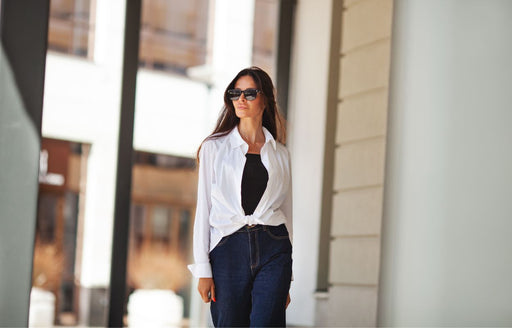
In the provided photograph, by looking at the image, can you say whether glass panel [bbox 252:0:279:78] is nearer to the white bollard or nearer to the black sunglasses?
the white bollard

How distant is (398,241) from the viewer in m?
4.10

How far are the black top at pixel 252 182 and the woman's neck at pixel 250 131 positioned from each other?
3.6 inches

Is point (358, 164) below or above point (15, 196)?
above

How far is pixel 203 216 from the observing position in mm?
2973

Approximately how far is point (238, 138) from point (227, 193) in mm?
250

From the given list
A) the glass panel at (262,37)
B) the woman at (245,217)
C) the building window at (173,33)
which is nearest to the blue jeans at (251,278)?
the woman at (245,217)

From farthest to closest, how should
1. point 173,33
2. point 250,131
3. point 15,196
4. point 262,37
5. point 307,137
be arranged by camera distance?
point 173,33 → point 262,37 → point 307,137 → point 15,196 → point 250,131

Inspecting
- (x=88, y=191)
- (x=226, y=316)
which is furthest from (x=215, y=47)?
(x=226, y=316)

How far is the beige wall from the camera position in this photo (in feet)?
14.2

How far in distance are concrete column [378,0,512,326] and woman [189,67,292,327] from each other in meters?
1.04

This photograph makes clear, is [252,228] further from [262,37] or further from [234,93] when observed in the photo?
[262,37]

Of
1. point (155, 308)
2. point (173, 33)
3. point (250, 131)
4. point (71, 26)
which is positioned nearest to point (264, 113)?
point (250, 131)

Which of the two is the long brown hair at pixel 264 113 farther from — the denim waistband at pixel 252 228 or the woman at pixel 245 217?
the denim waistband at pixel 252 228

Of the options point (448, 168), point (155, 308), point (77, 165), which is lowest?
point (155, 308)
